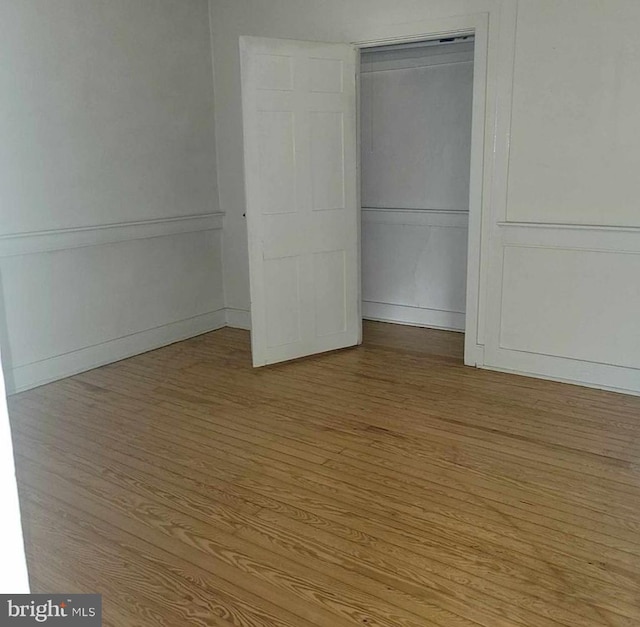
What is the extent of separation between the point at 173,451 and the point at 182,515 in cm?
63

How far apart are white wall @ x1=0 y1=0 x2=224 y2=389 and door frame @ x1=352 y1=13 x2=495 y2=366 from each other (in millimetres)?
1498

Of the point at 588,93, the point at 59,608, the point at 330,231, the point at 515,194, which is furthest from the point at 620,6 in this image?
the point at 59,608

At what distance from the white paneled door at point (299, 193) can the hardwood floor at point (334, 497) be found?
46 centimetres

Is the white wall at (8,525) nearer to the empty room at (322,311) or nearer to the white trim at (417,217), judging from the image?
the empty room at (322,311)

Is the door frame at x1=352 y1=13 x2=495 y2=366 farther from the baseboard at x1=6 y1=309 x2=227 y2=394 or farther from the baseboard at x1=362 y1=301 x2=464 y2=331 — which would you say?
the baseboard at x1=6 y1=309 x2=227 y2=394

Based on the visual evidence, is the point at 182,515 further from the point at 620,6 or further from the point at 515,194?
the point at 620,6

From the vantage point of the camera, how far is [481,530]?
249 cm

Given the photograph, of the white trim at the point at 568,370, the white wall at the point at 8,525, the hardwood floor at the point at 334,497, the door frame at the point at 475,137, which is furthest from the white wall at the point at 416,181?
the white wall at the point at 8,525

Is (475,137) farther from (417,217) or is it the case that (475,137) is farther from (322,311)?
(322,311)

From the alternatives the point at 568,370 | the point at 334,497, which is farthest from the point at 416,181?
the point at 334,497

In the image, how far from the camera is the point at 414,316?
220 inches

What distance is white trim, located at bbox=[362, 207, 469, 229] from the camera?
525 centimetres

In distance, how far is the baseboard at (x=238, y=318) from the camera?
542 cm

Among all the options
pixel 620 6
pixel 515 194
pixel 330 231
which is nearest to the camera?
pixel 620 6
